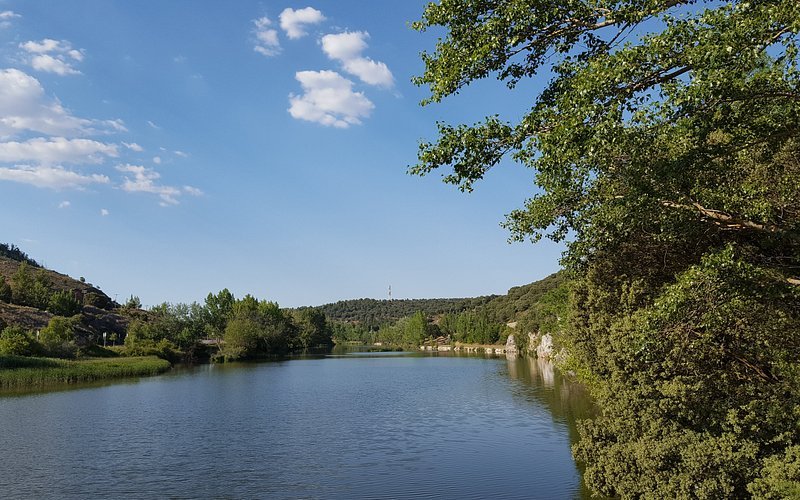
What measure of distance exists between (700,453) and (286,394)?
119ft

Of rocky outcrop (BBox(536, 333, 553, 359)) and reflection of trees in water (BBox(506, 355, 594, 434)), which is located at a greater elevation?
rocky outcrop (BBox(536, 333, 553, 359))

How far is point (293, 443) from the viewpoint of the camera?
87.1 ft

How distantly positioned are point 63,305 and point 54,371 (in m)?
52.3

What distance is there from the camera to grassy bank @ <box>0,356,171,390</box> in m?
47.8

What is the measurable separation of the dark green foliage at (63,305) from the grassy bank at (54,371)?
123 feet

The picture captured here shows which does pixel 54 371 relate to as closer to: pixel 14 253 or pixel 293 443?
pixel 293 443

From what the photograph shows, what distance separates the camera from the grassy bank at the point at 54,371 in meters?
47.8

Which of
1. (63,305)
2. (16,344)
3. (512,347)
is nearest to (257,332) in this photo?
(63,305)

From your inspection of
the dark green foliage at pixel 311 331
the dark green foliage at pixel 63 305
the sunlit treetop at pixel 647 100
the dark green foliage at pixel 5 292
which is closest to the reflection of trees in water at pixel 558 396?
the sunlit treetop at pixel 647 100

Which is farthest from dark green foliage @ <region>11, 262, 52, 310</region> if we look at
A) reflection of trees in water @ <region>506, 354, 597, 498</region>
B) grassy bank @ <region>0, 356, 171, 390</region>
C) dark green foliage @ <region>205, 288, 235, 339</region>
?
reflection of trees in water @ <region>506, 354, 597, 498</region>

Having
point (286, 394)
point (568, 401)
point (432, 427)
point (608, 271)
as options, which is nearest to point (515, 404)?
point (568, 401)

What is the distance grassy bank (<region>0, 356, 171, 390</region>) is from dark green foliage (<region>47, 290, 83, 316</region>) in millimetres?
37580

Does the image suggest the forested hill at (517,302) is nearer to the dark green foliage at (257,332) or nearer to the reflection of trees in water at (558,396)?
the dark green foliage at (257,332)

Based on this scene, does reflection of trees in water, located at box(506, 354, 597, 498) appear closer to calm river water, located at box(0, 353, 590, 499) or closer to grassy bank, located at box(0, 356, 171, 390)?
calm river water, located at box(0, 353, 590, 499)
